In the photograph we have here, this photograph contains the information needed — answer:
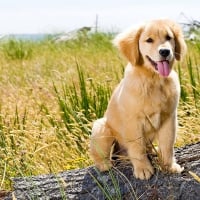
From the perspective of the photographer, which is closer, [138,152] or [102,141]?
[138,152]

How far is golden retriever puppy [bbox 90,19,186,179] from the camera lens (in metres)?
4.27

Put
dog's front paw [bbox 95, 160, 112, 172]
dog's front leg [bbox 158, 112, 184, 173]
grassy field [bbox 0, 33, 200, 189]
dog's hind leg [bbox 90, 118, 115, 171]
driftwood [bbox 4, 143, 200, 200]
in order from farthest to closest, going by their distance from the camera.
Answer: grassy field [bbox 0, 33, 200, 189] < dog's hind leg [bbox 90, 118, 115, 171] < dog's front paw [bbox 95, 160, 112, 172] < dog's front leg [bbox 158, 112, 184, 173] < driftwood [bbox 4, 143, 200, 200]

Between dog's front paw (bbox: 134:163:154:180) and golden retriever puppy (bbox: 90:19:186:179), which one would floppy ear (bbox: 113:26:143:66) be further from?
dog's front paw (bbox: 134:163:154:180)

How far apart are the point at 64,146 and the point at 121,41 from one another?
2015 mm

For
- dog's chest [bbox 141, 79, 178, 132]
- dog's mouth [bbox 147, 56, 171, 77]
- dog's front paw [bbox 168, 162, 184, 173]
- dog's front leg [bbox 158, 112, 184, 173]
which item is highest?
dog's mouth [bbox 147, 56, 171, 77]

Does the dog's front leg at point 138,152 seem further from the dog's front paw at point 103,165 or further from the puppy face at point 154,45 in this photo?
the puppy face at point 154,45

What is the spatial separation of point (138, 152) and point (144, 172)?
0.13 m

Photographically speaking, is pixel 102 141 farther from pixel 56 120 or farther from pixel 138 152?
pixel 56 120

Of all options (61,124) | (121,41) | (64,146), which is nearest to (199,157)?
(121,41)

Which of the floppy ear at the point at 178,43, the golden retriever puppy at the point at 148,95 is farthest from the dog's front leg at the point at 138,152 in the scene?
the floppy ear at the point at 178,43

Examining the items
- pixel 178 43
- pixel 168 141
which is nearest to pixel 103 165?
pixel 168 141

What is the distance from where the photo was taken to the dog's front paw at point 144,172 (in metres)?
4.32

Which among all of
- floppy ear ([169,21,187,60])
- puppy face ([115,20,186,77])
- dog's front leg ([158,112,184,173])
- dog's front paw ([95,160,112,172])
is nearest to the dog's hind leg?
dog's front paw ([95,160,112,172])

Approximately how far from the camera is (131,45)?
4457mm
